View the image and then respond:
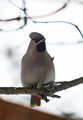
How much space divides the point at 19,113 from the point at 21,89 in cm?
194

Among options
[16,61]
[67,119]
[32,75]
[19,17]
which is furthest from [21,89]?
[16,61]

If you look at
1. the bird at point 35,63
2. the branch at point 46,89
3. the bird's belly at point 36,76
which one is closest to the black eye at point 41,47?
the bird at point 35,63

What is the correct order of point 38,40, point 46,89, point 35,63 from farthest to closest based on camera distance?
point 35,63, point 38,40, point 46,89

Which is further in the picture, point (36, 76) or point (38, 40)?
point (36, 76)

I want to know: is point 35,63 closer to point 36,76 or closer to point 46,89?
point 36,76

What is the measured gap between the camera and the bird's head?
207 cm

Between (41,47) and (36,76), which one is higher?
(41,47)

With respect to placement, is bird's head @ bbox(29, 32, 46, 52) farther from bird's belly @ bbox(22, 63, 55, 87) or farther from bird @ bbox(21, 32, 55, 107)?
bird's belly @ bbox(22, 63, 55, 87)

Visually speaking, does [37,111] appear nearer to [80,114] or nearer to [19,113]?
[19,113]

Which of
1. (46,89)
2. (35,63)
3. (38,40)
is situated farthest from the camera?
(35,63)

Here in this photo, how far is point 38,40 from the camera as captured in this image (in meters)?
2.12

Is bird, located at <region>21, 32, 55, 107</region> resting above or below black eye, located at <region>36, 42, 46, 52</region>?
below

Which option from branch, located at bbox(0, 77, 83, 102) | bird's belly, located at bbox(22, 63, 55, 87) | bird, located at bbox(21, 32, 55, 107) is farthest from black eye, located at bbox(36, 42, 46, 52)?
branch, located at bbox(0, 77, 83, 102)

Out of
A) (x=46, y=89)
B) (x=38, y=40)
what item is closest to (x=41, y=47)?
(x=38, y=40)
